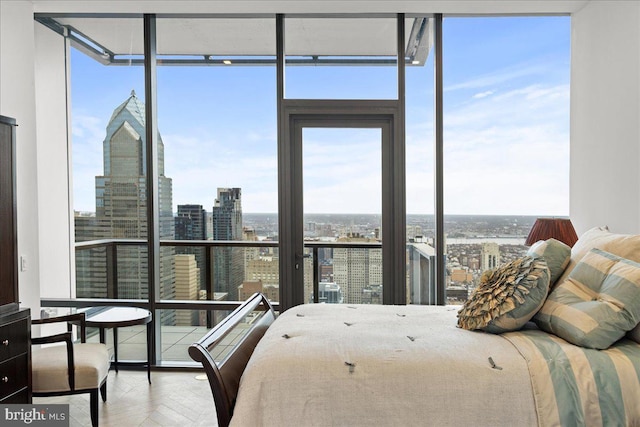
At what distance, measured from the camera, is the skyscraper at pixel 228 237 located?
3797mm

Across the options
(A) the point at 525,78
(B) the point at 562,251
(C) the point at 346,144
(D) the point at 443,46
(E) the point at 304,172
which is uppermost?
(D) the point at 443,46

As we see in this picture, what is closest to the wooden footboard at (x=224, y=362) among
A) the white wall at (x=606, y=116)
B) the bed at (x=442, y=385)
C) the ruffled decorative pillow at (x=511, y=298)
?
the bed at (x=442, y=385)

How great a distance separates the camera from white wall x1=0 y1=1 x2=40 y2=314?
3131 mm

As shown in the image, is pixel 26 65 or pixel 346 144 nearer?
pixel 26 65

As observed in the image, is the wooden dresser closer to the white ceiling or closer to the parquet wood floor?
the parquet wood floor

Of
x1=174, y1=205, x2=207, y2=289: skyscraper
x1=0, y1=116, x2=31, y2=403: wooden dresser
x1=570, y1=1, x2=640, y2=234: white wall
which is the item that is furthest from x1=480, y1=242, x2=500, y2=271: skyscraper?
x1=0, y1=116, x2=31, y2=403: wooden dresser

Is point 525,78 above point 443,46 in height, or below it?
below

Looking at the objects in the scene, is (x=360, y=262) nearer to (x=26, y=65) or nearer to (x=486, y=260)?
(x=486, y=260)

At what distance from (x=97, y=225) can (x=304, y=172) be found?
1857mm

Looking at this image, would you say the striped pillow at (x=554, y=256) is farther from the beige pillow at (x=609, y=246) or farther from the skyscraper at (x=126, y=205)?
the skyscraper at (x=126, y=205)

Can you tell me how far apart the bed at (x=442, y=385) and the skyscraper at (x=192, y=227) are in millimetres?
2125

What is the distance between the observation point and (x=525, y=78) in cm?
366

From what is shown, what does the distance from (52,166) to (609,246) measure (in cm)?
408

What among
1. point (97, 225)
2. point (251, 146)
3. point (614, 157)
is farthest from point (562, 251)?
point (97, 225)
